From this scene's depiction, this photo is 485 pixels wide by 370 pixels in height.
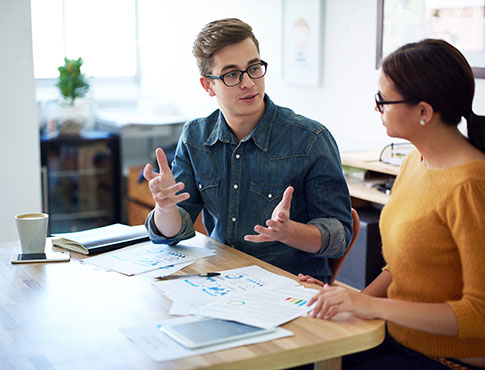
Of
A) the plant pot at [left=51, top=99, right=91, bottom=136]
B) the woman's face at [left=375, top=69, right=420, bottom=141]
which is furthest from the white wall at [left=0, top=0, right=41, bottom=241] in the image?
the woman's face at [left=375, top=69, right=420, bottom=141]

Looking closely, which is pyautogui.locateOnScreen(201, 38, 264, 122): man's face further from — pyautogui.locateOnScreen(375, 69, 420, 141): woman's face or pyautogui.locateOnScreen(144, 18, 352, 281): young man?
pyautogui.locateOnScreen(375, 69, 420, 141): woman's face

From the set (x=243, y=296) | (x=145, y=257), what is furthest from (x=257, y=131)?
(x=243, y=296)

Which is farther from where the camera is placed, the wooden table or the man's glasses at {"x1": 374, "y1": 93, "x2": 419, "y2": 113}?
the man's glasses at {"x1": 374, "y1": 93, "x2": 419, "y2": 113}

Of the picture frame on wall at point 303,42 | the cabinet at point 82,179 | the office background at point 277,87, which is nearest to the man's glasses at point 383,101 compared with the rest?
the office background at point 277,87

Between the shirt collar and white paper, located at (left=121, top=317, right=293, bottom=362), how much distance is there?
0.81 metres

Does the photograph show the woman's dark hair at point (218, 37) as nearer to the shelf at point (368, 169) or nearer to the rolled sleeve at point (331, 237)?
the rolled sleeve at point (331, 237)

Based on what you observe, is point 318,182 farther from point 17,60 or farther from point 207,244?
point 17,60

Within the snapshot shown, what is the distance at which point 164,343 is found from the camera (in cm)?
123

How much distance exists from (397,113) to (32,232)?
1015 mm

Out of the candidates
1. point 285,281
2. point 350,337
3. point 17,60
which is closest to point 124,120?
point 17,60

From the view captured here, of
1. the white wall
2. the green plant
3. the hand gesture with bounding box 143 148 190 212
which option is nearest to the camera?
the hand gesture with bounding box 143 148 190 212

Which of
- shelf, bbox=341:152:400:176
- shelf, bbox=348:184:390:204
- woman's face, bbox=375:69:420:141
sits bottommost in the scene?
shelf, bbox=348:184:390:204

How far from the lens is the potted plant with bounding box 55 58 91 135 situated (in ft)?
14.7

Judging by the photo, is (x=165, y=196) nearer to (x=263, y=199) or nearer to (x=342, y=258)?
(x=263, y=199)
